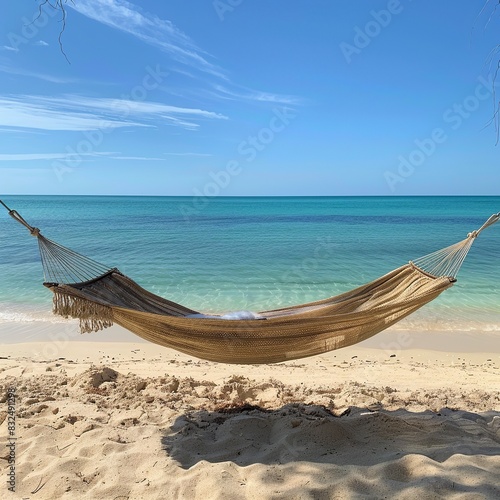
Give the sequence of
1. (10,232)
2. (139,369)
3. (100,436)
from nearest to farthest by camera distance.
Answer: (100,436), (139,369), (10,232)

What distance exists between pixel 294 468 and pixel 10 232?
16.3 m

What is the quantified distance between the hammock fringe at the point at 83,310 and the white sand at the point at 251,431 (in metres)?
0.48

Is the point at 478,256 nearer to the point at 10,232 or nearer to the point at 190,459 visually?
the point at 190,459

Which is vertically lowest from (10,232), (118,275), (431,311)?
(431,311)

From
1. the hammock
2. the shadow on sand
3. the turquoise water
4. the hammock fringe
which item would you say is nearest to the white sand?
the shadow on sand

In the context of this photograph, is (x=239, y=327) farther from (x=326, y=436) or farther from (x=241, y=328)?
(x=326, y=436)

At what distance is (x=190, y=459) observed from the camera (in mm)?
1770

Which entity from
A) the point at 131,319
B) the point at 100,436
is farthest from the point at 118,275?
the point at 100,436

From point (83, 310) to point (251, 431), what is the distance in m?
0.93

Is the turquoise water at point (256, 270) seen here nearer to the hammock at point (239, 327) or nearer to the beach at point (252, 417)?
the beach at point (252, 417)

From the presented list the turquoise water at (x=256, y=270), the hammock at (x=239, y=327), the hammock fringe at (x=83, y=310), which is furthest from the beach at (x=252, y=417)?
the hammock fringe at (x=83, y=310)

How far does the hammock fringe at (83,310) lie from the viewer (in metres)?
1.96

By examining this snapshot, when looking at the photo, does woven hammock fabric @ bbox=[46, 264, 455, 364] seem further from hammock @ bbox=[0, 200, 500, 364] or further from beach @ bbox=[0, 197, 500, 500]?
beach @ bbox=[0, 197, 500, 500]

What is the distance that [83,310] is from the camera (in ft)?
6.50
